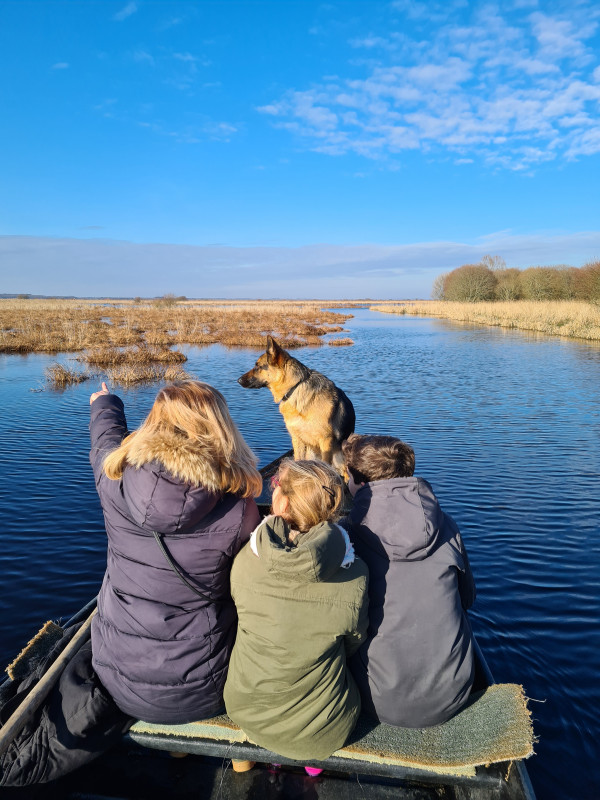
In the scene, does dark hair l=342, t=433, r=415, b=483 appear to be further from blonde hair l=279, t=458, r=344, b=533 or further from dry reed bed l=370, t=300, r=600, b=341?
dry reed bed l=370, t=300, r=600, b=341

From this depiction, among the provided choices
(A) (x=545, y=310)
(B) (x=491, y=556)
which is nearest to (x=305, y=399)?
(B) (x=491, y=556)

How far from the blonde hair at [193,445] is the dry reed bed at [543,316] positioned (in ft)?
118

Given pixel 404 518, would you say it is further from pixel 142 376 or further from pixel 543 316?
pixel 543 316

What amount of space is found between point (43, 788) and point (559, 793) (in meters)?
3.33

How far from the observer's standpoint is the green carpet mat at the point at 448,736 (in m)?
2.57

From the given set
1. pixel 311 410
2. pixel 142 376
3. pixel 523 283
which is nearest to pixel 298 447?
pixel 311 410

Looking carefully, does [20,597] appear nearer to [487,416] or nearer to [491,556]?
[491,556]

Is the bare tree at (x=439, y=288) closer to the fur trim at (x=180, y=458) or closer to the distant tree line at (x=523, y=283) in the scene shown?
the distant tree line at (x=523, y=283)

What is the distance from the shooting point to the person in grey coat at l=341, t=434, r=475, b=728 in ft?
8.46

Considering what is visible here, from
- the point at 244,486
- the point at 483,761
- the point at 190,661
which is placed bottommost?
the point at 483,761

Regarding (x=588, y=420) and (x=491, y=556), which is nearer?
(x=491, y=556)

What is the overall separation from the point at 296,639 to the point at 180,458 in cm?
105

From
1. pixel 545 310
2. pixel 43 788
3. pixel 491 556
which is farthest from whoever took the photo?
pixel 545 310

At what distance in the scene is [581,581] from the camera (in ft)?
19.0
